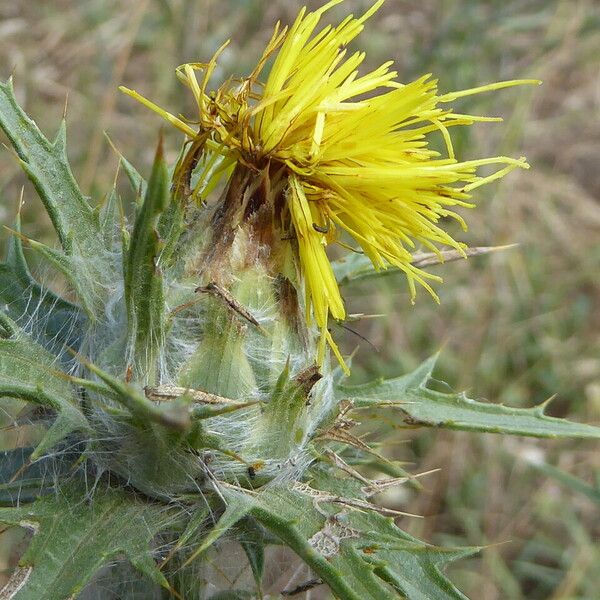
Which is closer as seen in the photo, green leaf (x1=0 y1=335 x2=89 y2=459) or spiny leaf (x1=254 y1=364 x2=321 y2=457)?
green leaf (x1=0 y1=335 x2=89 y2=459)

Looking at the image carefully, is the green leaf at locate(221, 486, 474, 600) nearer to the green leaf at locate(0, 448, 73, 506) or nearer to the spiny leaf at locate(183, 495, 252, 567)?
the spiny leaf at locate(183, 495, 252, 567)

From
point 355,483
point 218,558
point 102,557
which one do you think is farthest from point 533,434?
point 102,557

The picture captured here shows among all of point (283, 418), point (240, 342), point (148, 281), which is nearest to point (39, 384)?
point (148, 281)

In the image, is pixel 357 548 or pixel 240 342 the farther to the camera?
pixel 240 342

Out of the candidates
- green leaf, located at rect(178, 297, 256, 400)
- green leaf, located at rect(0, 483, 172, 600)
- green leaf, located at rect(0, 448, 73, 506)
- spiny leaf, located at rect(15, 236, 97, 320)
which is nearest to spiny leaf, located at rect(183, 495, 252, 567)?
green leaf, located at rect(0, 483, 172, 600)

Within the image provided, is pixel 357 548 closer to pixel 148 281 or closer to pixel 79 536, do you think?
pixel 79 536

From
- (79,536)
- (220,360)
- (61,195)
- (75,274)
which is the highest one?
(61,195)
